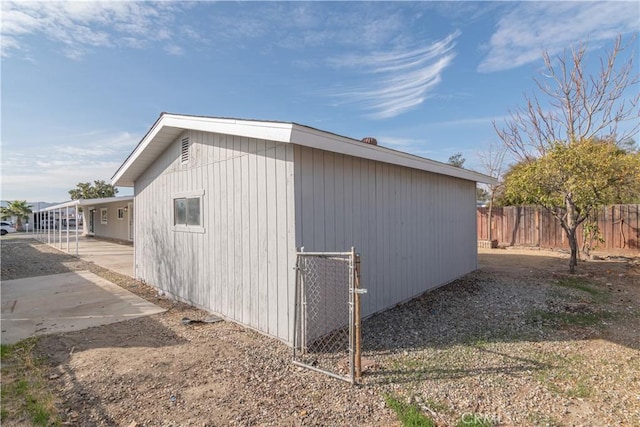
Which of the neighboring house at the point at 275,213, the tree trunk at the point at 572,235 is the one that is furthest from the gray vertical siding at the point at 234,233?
the tree trunk at the point at 572,235

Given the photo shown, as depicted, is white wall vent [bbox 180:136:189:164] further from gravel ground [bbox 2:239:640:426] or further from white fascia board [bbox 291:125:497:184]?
white fascia board [bbox 291:125:497:184]

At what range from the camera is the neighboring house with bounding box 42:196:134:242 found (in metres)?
17.0

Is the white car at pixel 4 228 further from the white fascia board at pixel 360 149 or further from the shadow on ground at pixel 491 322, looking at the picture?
the shadow on ground at pixel 491 322

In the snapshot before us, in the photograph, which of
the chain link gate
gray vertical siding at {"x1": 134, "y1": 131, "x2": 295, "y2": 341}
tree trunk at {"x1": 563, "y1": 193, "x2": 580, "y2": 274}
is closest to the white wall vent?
gray vertical siding at {"x1": 134, "y1": 131, "x2": 295, "y2": 341}

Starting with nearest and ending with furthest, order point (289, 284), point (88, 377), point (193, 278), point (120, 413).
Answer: point (120, 413) → point (88, 377) → point (289, 284) → point (193, 278)

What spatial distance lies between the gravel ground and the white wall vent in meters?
2.84

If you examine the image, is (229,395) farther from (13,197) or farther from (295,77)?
(13,197)

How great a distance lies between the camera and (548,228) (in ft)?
45.3

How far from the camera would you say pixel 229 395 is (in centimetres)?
292

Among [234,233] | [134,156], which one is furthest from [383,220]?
[134,156]

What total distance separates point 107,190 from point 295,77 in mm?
35738

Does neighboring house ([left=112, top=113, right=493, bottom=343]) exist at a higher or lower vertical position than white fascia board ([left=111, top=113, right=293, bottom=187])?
lower

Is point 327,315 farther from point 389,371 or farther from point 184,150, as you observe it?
point 184,150

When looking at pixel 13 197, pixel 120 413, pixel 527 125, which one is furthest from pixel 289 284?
pixel 13 197
